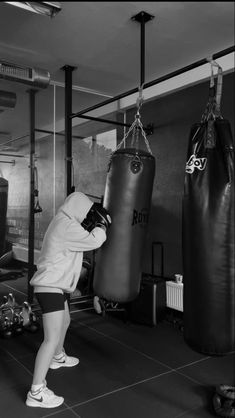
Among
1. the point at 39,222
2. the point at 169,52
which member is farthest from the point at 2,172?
the point at 169,52

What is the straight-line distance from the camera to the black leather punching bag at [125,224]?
7.23ft

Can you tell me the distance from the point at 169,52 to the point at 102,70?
2.70 feet

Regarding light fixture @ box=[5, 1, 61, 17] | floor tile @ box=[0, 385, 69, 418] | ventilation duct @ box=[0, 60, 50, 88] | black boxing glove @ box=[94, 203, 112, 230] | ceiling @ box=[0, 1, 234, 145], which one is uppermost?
ceiling @ box=[0, 1, 234, 145]

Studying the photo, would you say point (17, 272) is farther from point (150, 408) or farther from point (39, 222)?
point (150, 408)

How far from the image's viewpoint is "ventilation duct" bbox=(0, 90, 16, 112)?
3844 mm

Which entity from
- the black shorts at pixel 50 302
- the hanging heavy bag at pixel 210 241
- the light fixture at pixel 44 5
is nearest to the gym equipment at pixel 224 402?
the hanging heavy bag at pixel 210 241

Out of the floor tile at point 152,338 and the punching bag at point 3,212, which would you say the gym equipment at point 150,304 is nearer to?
the floor tile at point 152,338

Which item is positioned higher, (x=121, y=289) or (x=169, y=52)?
(x=169, y=52)

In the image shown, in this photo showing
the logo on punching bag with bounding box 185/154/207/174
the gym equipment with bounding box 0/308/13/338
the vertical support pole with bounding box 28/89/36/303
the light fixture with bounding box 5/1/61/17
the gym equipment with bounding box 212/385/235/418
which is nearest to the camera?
the light fixture with bounding box 5/1/61/17

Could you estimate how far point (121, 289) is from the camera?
7.18ft

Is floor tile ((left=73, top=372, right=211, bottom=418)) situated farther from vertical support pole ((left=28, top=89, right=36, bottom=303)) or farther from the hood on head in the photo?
vertical support pole ((left=28, top=89, right=36, bottom=303))

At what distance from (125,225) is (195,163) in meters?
0.76

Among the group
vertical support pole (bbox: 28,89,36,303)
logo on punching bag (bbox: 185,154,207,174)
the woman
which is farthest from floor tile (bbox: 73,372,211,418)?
vertical support pole (bbox: 28,89,36,303)

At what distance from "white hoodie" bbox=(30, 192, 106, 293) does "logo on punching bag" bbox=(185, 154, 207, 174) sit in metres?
0.79
